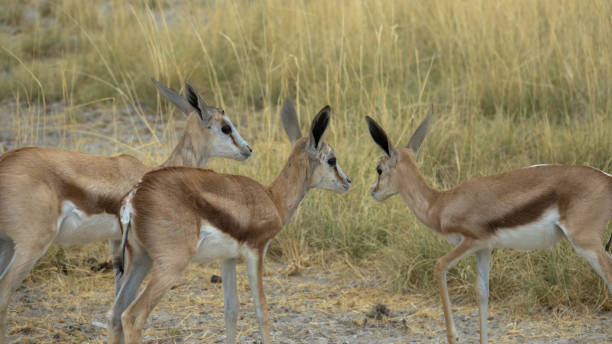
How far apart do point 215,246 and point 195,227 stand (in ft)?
0.62

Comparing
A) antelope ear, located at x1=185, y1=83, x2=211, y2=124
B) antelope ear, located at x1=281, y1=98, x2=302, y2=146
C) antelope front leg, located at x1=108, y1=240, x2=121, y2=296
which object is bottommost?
antelope front leg, located at x1=108, y1=240, x2=121, y2=296

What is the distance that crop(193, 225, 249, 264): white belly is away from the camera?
3920 mm

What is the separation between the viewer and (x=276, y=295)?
5695 millimetres

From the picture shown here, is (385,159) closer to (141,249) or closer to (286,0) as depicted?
(141,249)

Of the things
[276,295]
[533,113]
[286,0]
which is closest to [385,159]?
[276,295]

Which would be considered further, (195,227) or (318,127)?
(318,127)

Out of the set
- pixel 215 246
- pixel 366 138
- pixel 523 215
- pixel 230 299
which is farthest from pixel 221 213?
pixel 366 138

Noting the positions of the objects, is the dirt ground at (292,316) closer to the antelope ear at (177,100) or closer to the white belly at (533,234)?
the white belly at (533,234)

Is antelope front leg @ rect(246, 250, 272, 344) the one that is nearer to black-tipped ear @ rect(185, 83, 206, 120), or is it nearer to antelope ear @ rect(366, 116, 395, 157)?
antelope ear @ rect(366, 116, 395, 157)

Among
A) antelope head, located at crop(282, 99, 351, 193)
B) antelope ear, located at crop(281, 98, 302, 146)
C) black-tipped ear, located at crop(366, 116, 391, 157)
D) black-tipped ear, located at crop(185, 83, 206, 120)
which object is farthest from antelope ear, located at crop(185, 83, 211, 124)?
black-tipped ear, located at crop(366, 116, 391, 157)

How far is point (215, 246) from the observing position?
3971 millimetres

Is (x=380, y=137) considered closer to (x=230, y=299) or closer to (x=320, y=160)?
(x=320, y=160)

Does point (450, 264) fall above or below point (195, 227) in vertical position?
below

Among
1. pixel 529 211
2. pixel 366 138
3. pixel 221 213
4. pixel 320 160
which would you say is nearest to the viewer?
pixel 221 213
